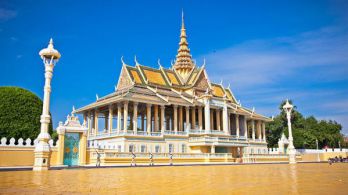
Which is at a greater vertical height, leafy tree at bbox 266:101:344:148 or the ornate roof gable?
the ornate roof gable

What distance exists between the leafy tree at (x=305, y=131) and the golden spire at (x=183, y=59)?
1943 cm

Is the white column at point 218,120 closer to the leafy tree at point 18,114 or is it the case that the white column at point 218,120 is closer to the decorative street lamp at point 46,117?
the leafy tree at point 18,114

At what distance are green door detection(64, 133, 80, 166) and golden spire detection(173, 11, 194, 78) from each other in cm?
2718

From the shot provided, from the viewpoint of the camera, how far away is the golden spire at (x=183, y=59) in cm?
5033

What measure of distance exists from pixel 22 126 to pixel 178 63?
1086 inches

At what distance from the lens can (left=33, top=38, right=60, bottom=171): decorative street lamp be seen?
17.8m

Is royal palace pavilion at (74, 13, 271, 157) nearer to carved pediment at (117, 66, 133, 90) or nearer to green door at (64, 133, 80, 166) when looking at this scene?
carved pediment at (117, 66, 133, 90)

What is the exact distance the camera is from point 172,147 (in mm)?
35719

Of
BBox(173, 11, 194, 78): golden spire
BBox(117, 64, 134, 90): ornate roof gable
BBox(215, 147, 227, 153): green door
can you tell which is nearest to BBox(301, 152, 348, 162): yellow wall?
Result: BBox(215, 147, 227, 153): green door

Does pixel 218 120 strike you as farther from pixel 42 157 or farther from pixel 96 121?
pixel 42 157

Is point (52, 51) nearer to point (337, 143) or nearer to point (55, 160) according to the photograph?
point (55, 160)

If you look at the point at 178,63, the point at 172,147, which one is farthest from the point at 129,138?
the point at 178,63

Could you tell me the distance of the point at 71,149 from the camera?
24344 mm

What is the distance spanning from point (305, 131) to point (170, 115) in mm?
28997
